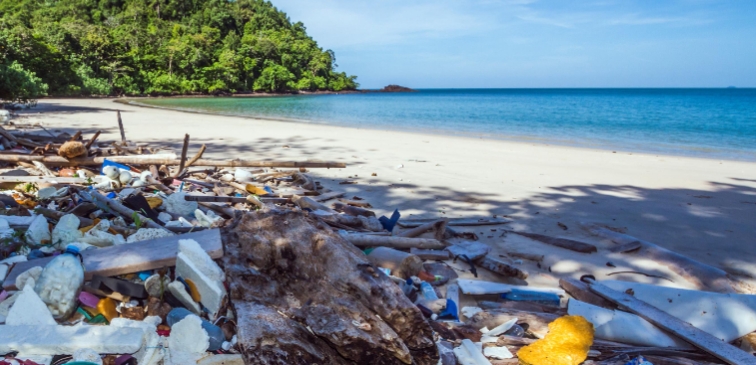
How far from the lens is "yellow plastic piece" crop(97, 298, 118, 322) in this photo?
264 centimetres

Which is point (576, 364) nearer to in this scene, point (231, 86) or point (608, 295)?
point (608, 295)

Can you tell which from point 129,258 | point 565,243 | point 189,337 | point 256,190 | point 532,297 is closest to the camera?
point 189,337

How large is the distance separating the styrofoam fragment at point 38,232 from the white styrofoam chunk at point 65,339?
126cm

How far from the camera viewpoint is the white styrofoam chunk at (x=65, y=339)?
2254 mm

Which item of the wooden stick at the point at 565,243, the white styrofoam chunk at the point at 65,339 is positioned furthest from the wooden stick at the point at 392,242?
the white styrofoam chunk at the point at 65,339

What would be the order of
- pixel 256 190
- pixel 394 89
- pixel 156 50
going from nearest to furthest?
pixel 256 190 < pixel 156 50 < pixel 394 89

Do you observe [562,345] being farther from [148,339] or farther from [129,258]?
[129,258]

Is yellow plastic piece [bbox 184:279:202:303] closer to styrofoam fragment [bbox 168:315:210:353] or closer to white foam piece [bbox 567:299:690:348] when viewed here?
styrofoam fragment [bbox 168:315:210:353]

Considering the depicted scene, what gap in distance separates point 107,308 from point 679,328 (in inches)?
133

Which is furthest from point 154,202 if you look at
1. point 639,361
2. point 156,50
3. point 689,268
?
point 156,50

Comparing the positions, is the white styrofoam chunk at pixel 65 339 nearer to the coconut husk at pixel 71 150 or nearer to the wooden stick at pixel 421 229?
the wooden stick at pixel 421 229

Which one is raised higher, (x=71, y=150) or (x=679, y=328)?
(x=71, y=150)

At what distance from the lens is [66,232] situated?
348cm

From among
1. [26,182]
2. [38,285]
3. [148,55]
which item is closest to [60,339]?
[38,285]
